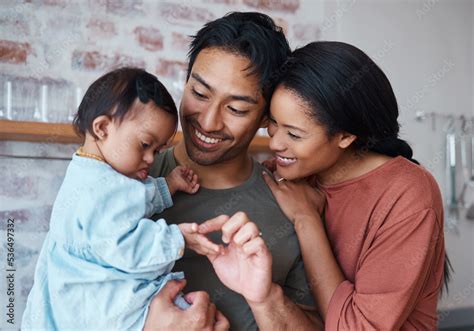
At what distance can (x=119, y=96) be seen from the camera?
1.12 meters

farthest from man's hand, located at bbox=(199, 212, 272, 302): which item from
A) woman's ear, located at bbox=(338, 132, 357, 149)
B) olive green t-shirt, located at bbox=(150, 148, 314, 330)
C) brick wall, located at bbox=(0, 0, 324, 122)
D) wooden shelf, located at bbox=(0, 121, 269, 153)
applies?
brick wall, located at bbox=(0, 0, 324, 122)

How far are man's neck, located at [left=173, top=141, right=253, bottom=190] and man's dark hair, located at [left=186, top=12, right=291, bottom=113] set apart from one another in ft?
0.60

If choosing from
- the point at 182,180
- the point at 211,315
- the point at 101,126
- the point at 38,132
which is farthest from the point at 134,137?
the point at 38,132

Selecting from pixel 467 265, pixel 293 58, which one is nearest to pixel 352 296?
pixel 293 58

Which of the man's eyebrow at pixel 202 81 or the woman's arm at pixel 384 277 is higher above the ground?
the man's eyebrow at pixel 202 81

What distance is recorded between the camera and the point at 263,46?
1330mm

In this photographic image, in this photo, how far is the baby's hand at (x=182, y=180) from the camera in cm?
126

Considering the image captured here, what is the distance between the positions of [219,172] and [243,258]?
1.22 feet

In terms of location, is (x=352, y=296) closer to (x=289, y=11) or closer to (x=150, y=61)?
(x=150, y=61)

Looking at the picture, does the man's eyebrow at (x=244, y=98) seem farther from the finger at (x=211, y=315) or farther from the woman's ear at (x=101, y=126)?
the finger at (x=211, y=315)

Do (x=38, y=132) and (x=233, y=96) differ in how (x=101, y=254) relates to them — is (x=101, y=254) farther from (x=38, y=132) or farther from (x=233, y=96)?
(x=38, y=132)

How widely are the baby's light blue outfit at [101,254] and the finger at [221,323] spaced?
6.2 inches

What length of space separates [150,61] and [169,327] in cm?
160

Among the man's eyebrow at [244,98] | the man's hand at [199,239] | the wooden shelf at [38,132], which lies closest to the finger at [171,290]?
the man's hand at [199,239]
